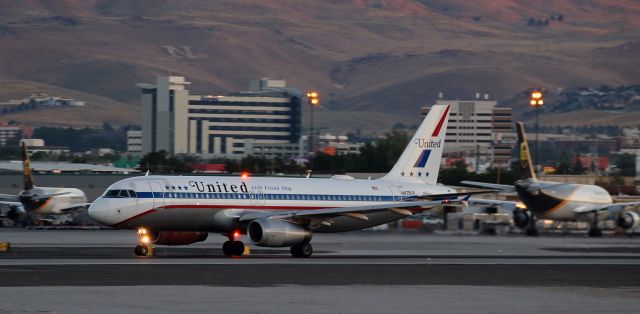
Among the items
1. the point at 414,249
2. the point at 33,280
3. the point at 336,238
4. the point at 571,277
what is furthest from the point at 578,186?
the point at 33,280

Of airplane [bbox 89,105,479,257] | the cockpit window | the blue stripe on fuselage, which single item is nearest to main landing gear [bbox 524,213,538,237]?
airplane [bbox 89,105,479,257]

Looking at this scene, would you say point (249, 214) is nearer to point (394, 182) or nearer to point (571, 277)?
point (394, 182)

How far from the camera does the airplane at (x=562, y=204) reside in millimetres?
96188

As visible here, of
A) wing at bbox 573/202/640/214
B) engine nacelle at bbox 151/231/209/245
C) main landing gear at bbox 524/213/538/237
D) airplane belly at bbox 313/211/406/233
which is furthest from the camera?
wing at bbox 573/202/640/214

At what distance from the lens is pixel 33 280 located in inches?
1752

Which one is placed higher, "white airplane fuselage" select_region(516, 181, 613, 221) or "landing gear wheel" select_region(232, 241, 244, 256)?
"white airplane fuselage" select_region(516, 181, 613, 221)

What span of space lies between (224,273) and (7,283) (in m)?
9.07

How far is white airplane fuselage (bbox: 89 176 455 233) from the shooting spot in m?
60.8

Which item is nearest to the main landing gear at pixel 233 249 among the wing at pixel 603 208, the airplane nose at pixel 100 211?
the airplane nose at pixel 100 211

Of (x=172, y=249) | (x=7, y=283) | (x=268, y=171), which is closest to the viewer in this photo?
(x=7, y=283)

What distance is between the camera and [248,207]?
63906 millimetres

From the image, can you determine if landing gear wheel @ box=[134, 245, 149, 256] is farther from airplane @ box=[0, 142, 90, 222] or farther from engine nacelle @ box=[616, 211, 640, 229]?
engine nacelle @ box=[616, 211, 640, 229]

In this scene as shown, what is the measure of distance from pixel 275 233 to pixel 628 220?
43644mm

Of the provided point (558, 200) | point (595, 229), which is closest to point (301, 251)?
point (595, 229)
